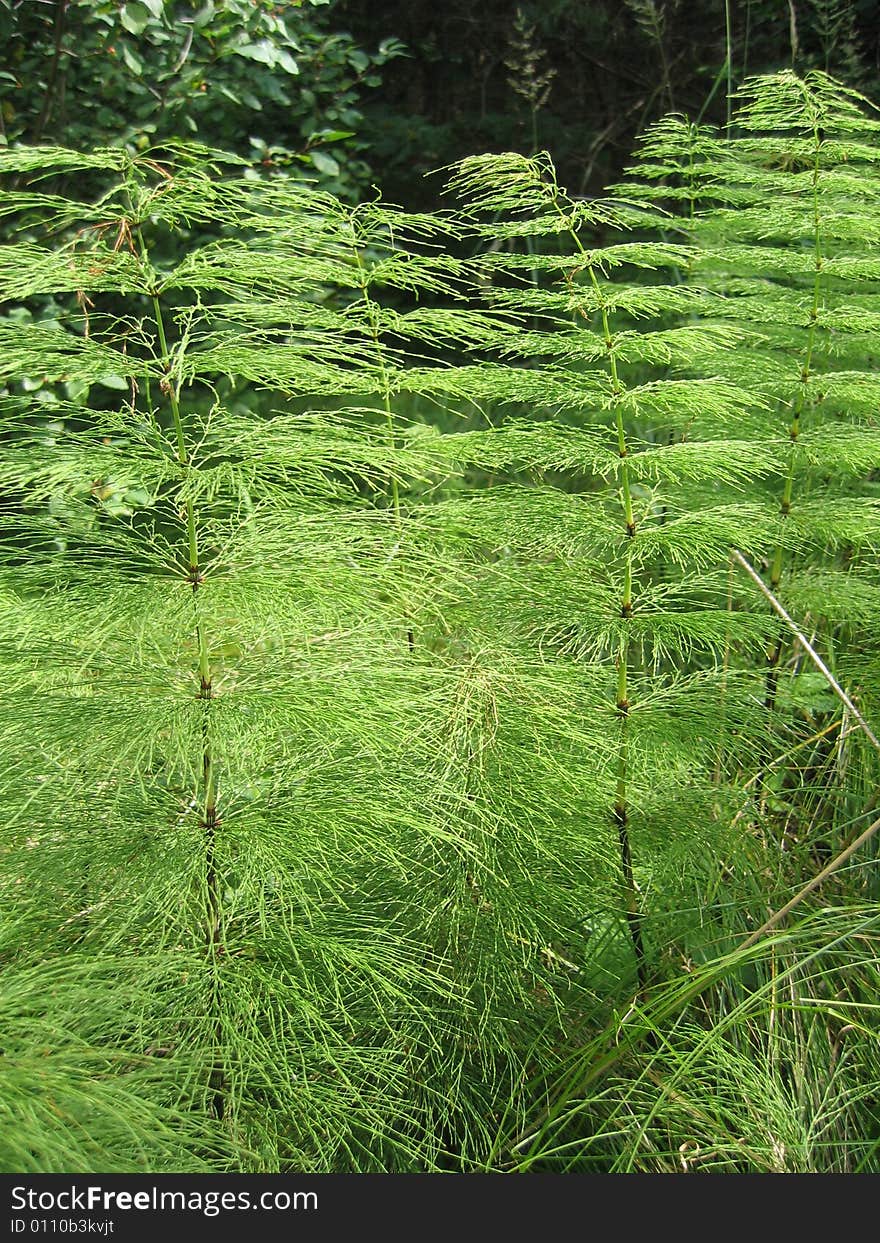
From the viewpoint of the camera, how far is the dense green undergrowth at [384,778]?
1.55 metres

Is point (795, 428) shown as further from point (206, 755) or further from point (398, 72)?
point (398, 72)

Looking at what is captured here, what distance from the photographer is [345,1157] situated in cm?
178

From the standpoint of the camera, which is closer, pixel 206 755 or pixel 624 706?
pixel 206 755

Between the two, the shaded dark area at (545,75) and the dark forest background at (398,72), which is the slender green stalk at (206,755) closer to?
the dark forest background at (398,72)

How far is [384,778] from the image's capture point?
65.9 inches

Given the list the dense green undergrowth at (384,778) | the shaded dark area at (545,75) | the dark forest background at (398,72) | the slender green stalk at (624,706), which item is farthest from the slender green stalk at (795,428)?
the shaded dark area at (545,75)

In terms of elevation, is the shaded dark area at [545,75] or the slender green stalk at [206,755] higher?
the shaded dark area at [545,75]

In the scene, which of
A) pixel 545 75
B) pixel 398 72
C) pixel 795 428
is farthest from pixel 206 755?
pixel 398 72

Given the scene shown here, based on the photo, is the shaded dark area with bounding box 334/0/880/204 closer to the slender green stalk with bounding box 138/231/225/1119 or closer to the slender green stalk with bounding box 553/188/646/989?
the slender green stalk with bounding box 553/188/646/989

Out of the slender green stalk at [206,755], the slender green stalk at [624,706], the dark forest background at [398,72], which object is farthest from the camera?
the dark forest background at [398,72]

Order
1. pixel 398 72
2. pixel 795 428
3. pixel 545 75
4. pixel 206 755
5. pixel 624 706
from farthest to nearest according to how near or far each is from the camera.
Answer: pixel 398 72
pixel 545 75
pixel 795 428
pixel 624 706
pixel 206 755

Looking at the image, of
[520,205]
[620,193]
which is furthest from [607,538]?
[620,193]

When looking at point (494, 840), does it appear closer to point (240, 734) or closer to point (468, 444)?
point (240, 734)

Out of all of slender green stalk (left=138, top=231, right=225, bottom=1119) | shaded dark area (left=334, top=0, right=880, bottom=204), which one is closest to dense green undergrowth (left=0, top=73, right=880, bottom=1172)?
slender green stalk (left=138, top=231, right=225, bottom=1119)
